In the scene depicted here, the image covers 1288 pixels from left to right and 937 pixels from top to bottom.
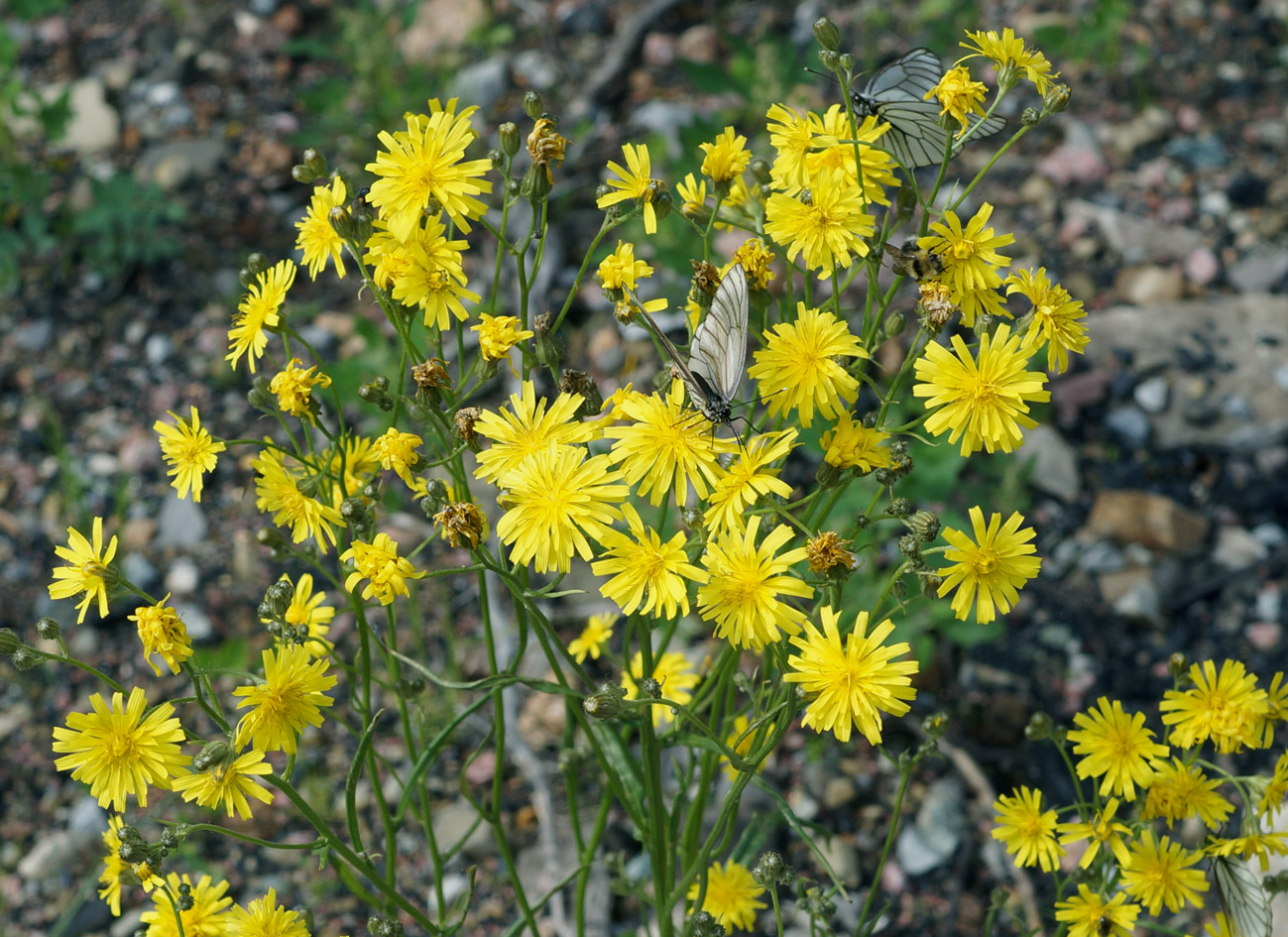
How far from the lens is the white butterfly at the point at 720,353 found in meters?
1.96

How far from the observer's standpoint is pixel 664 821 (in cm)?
254

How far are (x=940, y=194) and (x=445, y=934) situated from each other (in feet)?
14.6

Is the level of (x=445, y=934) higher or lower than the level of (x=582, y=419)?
lower

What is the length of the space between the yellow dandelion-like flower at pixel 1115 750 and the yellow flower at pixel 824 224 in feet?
3.48

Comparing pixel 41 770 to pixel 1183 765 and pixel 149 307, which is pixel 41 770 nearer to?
pixel 149 307

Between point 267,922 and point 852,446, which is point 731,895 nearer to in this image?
point 267,922

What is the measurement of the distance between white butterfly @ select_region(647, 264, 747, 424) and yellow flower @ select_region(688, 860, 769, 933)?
136 centimetres

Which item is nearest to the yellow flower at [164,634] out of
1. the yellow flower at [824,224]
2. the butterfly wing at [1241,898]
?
the yellow flower at [824,224]

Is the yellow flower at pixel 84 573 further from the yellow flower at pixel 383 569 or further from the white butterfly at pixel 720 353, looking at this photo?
the white butterfly at pixel 720 353

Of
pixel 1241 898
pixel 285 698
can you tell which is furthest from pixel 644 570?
pixel 1241 898

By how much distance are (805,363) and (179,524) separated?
3578 millimetres

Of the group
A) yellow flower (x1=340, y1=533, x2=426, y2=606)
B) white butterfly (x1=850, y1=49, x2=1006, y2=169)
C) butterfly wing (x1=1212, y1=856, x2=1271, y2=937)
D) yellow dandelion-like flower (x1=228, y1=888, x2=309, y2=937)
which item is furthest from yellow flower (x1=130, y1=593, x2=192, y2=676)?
butterfly wing (x1=1212, y1=856, x2=1271, y2=937)

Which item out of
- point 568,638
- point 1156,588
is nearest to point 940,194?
point 1156,588

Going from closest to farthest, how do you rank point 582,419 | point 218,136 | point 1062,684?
point 582,419 < point 1062,684 < point 218,136
